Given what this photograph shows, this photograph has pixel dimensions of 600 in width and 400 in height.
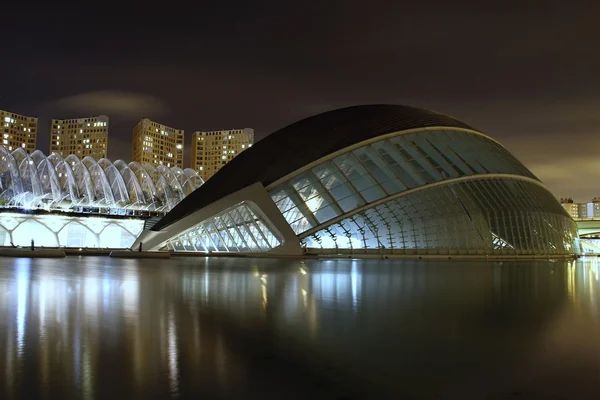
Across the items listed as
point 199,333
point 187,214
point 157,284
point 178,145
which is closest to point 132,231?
point 187,214

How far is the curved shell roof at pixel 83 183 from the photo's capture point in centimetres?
6138

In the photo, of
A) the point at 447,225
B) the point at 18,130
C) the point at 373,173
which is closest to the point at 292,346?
the point at 373,173

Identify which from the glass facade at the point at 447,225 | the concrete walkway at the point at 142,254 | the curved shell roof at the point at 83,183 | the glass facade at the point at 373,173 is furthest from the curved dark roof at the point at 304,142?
the curved shell roof at the point at 83,183

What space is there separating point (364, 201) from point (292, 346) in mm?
29473

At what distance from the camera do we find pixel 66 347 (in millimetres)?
5941

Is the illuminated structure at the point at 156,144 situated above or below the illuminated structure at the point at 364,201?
above

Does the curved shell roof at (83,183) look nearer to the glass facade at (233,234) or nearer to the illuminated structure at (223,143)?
the glass facade at (233,234)

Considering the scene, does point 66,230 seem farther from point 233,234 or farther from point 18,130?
point 18,130

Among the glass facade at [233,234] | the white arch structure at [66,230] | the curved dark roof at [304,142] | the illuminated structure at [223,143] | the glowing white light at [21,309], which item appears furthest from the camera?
the illuminated structure at [223,143]

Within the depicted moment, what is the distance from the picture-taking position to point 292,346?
6.22 metres

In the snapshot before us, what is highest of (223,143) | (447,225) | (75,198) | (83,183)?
(223,143)

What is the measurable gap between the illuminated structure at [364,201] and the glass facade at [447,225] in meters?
0.07

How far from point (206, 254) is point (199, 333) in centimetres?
2916

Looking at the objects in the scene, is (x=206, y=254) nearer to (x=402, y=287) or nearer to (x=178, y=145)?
(x=402, y=287)
